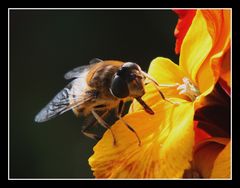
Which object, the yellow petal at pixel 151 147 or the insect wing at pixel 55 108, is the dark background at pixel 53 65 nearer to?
the insect wing at pixel 55 108

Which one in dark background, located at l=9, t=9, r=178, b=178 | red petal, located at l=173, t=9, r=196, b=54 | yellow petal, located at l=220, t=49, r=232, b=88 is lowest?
dark background, located at l=9, t=9, r=178, b=178

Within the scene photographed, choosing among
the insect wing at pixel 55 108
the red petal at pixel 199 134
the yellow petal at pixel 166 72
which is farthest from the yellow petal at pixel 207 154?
the insect wing at pixel 55 108

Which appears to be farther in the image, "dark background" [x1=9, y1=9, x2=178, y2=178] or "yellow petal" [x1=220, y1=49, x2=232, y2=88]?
"dark background" [x1=9, y1=9, x2=178, y2=178]

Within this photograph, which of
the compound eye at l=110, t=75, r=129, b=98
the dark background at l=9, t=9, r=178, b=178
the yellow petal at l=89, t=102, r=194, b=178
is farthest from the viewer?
the dark background at l=9, t=9, r=178, b=178

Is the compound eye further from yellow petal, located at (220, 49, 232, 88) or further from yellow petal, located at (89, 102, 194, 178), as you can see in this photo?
yellow petal, located at (220, 49, 232, 88)

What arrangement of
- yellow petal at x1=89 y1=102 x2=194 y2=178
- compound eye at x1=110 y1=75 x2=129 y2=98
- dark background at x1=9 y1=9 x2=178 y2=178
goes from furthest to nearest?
dark background at x1=9 y1=9 x2=178 y2=178 → compound eye at x1=110 y1=75 x2=129 y2=98 → yellow petal at x1=89 y1=102 x2=194 y2=178

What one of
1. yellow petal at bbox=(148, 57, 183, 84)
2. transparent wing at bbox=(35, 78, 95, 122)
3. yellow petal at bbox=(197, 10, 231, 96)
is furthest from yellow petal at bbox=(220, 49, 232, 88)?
transparent wing at bbox=(35, 78, 95, 122)

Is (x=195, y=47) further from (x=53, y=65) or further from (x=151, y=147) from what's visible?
(x=53, y=65)
